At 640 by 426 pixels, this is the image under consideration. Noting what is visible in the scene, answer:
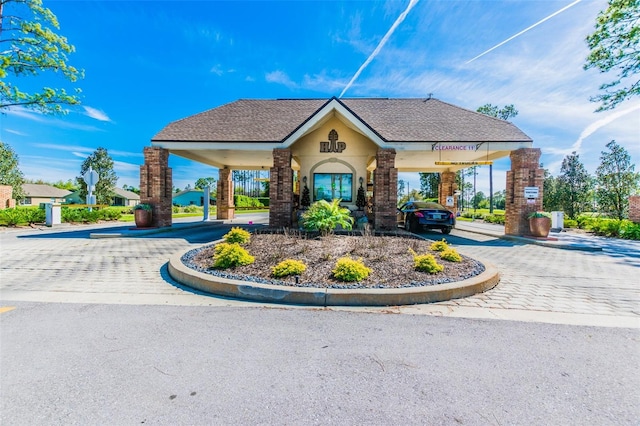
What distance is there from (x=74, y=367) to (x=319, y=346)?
236 centimetres

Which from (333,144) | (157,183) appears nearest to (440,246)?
(333,144)

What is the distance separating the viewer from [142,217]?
12.7 meters

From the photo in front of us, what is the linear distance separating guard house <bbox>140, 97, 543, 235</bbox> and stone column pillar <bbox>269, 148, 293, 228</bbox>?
4 centimetres

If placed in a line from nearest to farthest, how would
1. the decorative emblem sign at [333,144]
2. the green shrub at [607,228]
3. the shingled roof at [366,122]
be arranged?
1. the shingled roof at [366,122]
2. the green shrub at [607,228]
3. the decorative emblem sign at [333,144]

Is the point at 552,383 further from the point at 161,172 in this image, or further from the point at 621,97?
the point at 621,97

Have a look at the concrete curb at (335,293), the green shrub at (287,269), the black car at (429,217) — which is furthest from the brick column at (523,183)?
the green shrub at (287,269)

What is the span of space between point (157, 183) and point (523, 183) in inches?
638

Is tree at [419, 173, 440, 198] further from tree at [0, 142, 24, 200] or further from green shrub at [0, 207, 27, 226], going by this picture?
tree at [0, 142, 24, 200]

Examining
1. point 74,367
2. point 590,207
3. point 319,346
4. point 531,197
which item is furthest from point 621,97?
point 74,367

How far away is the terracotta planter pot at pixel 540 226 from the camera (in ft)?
37.4

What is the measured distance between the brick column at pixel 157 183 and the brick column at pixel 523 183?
15824 millimetres

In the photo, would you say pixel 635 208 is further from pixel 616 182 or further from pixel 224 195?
pixel 224 195

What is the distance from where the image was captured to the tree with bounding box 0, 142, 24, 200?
36188 mm

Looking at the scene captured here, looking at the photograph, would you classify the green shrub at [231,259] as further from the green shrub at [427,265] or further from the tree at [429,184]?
the tree at [429,184]
